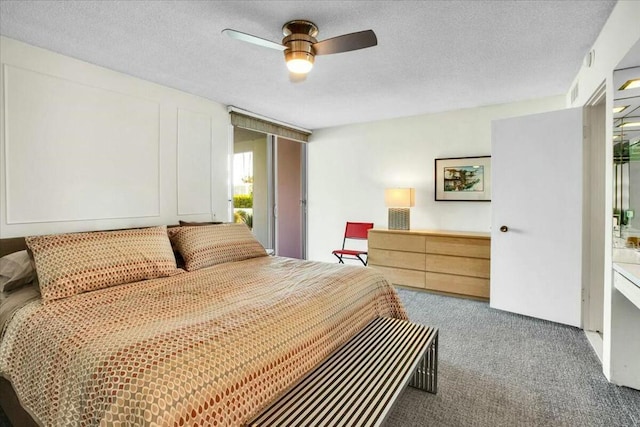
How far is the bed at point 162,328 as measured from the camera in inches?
40.1

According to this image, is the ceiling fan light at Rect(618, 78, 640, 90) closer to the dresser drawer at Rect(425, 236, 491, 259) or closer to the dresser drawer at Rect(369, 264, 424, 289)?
the dresser drawer at Rect(425, 236, 491, 259)

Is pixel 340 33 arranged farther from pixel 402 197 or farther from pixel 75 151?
pixel 402 197

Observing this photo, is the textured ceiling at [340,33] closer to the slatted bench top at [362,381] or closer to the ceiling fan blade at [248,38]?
the ceiling fan blade at [248,38]

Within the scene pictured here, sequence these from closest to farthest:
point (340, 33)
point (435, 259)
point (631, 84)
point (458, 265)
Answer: point (631, 84), point (340, 33), point (458, 265), point (435, 259)

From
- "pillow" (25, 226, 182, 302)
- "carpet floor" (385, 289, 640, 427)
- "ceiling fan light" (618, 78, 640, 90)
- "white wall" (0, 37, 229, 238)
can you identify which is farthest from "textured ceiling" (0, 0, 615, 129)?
"carpet floor" (385, 289, 640, 427)

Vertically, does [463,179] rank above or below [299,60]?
below

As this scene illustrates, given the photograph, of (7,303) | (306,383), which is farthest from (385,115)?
(7,303)

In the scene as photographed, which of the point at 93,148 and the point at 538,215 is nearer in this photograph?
the point at 93,148

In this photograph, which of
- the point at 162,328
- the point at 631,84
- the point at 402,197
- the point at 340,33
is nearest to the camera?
the point at 162,328

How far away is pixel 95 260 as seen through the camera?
6.33 ft

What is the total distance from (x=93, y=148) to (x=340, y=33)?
228cm

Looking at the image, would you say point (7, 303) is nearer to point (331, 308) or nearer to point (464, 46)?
point (331, 308)

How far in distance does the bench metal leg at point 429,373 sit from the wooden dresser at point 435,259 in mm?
2005

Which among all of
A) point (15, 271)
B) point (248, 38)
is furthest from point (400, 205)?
point (15, 271)
